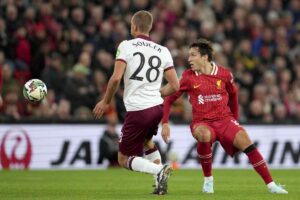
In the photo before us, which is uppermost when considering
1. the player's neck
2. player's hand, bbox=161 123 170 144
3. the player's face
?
the player's face

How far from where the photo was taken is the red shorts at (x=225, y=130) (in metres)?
12.0

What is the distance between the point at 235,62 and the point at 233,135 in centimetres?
1211

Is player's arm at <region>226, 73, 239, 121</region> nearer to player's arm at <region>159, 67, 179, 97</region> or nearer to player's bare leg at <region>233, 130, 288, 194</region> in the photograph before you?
player's bare leg at <region>233, 130, 288, 194</region>

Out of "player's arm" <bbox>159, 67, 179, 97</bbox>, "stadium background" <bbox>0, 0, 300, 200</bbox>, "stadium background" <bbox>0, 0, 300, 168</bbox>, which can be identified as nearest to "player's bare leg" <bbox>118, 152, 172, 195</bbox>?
"player's arm" <bbox>159, 67, 179, 97</bbox>

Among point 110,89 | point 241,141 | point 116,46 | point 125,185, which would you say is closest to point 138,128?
point 110,89

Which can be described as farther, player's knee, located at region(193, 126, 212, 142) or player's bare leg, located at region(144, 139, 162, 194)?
player's bare leg, located at region(144, 139, 162, 194)

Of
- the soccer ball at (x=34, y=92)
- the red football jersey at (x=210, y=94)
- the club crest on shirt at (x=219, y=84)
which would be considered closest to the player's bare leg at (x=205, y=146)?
the red football jersey at (x=210, y=94)

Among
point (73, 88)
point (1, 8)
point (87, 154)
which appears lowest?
point (87, 154)

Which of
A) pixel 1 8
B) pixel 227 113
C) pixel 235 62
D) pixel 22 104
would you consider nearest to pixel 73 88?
pixel 22 104

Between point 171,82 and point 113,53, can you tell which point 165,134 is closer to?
point 171,82

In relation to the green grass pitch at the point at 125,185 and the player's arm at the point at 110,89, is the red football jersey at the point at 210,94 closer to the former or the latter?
the green grass pitch at the point at 125,185

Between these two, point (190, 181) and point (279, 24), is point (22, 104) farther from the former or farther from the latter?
point (279, 24)

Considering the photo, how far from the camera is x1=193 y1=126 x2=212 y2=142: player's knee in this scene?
39.2 feet

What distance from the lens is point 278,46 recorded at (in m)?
25.2
